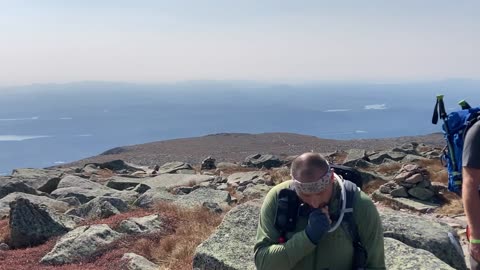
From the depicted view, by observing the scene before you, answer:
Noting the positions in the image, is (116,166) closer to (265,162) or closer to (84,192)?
(265,162)

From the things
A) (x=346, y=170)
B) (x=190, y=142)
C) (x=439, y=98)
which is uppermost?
(x=439, y=98)

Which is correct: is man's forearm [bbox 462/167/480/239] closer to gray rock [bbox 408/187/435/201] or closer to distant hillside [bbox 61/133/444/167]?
gray rock [bbox 408/187/435/201]

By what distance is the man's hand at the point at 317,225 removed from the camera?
4.28 m

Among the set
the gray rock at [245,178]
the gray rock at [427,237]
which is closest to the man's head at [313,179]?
the gray rock at [427,237]

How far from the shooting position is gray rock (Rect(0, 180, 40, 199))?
64.1ft

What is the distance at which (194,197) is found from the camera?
1465 centimetres

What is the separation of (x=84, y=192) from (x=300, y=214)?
1598cm

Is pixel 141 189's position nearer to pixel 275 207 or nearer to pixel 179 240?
pixel 179 240

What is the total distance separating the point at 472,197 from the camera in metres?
5.05

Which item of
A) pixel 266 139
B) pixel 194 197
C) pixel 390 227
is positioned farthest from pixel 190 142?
pixel 390 227

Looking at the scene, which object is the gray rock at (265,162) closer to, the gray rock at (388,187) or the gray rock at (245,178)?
the gray rock at (245,178)

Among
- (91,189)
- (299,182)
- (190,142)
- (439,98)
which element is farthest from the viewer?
(190,142)

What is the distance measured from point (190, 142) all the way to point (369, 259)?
94908 millimetres

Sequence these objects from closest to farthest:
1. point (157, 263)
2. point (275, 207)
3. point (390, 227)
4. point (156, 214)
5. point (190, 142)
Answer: point (275, 207), point (390, 227), point (157, 263), point (156, 214), point (190, 142)
